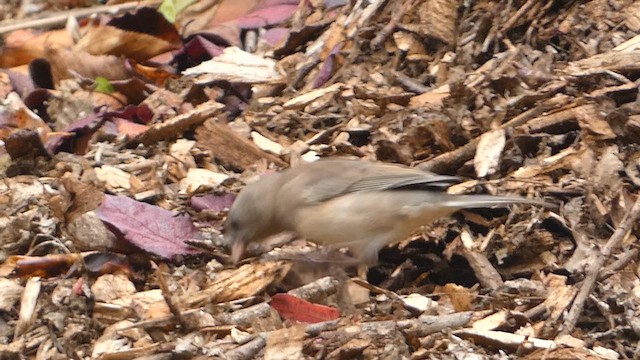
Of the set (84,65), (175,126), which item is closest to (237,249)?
(175,126)

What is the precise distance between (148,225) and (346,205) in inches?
32.4

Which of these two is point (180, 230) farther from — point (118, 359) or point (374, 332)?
point (374, 332)

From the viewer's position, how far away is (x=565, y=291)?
3.86 meters

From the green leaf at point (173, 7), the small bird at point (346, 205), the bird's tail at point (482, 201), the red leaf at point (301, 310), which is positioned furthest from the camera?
the green leaf at point (173, 7)

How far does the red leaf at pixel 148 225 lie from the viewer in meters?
4.46

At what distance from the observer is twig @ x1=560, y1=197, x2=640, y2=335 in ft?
12.2

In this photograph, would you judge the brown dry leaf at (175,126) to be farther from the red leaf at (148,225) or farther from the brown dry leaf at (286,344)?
the brown dry leaf at (286,344)

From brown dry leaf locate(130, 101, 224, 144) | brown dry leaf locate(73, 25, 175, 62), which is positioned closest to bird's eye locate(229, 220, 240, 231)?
brown dry leaf locate(130, 101, 224, 144)

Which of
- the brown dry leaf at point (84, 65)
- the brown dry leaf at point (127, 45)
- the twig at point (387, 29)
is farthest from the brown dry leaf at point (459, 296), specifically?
the brown dry leaf at point (127, 45)

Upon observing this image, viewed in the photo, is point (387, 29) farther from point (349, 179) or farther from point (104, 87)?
point (104, 87)

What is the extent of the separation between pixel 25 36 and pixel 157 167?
2.24 m

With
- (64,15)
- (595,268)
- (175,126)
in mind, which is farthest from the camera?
(64,15)

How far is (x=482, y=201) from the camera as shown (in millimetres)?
4055

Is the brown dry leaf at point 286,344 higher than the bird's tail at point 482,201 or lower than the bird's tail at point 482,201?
lower
